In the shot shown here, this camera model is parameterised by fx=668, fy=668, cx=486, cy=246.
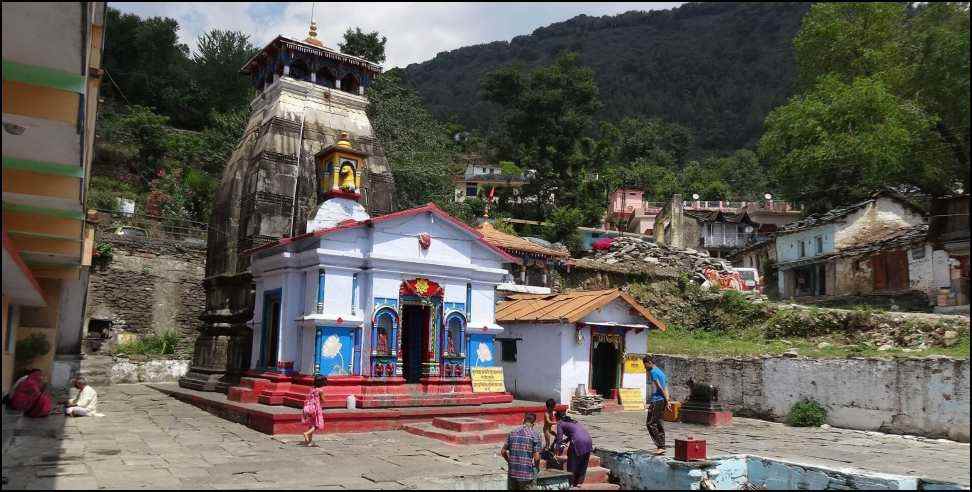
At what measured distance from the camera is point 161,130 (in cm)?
4000

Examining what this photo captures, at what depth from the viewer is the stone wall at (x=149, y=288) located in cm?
2584

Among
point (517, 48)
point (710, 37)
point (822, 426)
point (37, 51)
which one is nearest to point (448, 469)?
point (37, 51)

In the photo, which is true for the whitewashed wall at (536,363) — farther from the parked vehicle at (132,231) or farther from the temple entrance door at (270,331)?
the parked vehicle at (132,231)

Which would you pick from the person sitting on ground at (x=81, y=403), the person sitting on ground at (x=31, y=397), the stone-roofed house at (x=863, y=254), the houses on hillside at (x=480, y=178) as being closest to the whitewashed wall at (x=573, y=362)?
the person sitting on ground at (x=81, y=403)

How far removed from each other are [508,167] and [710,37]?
326ft

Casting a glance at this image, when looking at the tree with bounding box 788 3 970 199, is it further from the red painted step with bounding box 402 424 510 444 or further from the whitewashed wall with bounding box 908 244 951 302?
the red painted step with bounding box 402 424 510 444

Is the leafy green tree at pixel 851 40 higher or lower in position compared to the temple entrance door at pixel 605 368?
higher

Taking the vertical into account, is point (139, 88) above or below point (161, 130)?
above

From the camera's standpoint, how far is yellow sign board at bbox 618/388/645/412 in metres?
18.7

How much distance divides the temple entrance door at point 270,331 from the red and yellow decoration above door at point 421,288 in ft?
10.5

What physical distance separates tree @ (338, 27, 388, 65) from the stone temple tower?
2249 cm

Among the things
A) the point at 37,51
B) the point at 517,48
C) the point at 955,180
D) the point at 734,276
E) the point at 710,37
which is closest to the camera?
the point at 37,51

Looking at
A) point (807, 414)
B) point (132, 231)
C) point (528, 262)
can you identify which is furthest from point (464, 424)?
point (132, 231)

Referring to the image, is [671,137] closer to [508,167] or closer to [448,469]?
[508,167]
